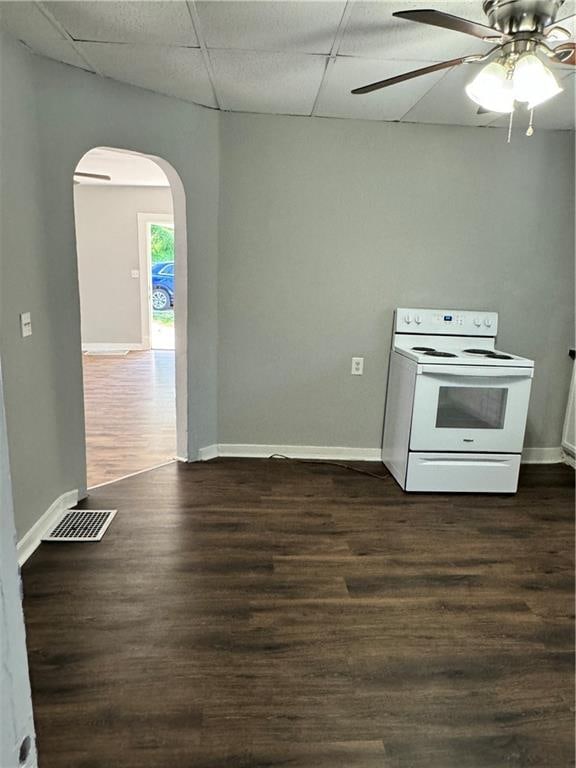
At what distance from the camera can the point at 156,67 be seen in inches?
91.9

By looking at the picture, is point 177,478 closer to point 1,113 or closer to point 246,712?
point 246,712

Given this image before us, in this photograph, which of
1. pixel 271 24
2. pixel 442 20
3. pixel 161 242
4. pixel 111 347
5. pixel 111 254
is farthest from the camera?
pixel 161 242

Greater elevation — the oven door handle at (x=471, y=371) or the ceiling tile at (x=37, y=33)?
the ceiling tile at (x=37, y=33)

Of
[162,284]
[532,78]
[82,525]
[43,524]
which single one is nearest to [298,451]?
[82,525]

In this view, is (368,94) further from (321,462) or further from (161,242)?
(161,242)

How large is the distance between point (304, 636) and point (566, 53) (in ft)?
7.25

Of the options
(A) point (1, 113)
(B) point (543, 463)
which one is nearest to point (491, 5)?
(A) point (1, 113)

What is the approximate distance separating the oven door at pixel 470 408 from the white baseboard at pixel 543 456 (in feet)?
2.40

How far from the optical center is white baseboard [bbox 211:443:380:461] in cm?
349

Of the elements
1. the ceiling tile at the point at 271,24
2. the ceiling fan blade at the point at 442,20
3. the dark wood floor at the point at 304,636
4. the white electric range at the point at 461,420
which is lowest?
the dark wood floor at the point at 304,636

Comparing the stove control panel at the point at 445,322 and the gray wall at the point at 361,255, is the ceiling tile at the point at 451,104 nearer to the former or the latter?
the gray wall at the point at 361,255

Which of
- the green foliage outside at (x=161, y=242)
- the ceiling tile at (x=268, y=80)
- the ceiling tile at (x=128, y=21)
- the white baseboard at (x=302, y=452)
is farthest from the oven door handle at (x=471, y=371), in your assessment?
the green foliage outside at (x=161, y=242)

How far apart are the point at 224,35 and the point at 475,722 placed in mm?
2618

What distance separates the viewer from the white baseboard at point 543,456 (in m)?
3.59
